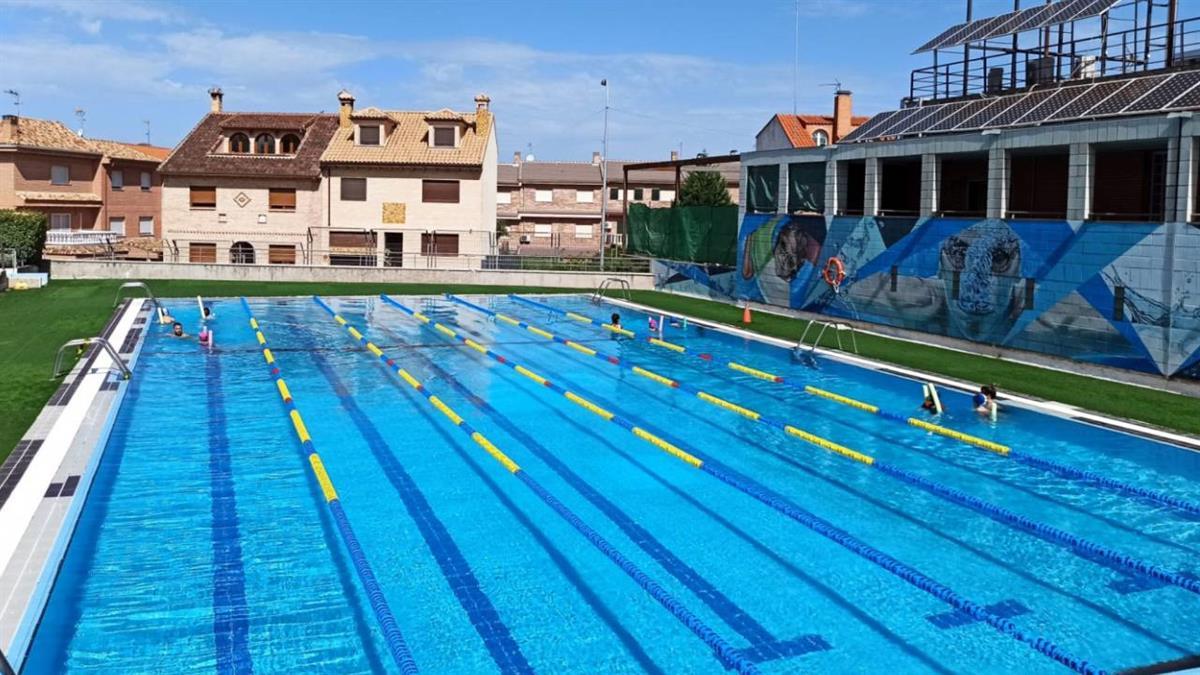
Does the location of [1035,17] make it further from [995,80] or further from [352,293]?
[352,293]

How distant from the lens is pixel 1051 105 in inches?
903

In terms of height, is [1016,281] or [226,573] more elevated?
[1016,281]

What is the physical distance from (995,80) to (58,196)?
45.9 metres

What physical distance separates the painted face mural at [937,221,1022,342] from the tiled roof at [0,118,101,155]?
149 ft

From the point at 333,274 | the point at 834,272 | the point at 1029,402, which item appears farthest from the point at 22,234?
the point at 1029,402

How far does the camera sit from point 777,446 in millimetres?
14906

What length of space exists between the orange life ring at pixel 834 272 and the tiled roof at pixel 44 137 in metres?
41.4

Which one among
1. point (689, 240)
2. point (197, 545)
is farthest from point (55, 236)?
point (197, 545)

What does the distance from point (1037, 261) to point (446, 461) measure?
14.6 m

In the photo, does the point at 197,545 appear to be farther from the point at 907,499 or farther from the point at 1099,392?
the point at 1099,392

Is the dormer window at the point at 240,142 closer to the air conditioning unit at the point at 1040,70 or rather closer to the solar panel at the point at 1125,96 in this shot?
the air conditioning unit at the point at 1040,70

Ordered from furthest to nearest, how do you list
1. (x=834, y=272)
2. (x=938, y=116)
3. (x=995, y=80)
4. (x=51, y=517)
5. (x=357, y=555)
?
(x=995, y=80) < (x=834, y=272) < (x=938, y=116) < (x=51, y=517) < (x=357, y=555)

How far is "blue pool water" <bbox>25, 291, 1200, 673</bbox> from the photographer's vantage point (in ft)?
26.5

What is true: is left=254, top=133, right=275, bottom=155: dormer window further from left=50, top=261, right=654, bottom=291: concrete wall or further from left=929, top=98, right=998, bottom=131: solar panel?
left=929, top=98, right=998, bottom=131: solar panel
